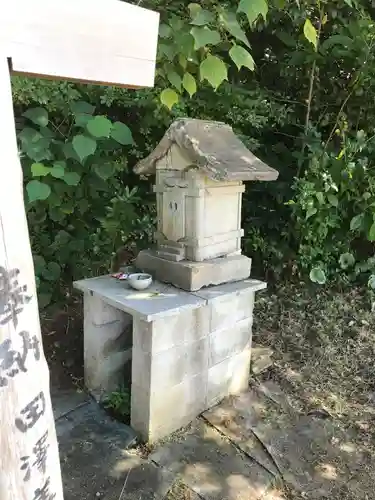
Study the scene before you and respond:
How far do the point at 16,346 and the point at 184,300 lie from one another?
5.16 feet

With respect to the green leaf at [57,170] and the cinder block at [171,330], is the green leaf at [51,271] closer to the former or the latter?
the green leaf at [57,170]

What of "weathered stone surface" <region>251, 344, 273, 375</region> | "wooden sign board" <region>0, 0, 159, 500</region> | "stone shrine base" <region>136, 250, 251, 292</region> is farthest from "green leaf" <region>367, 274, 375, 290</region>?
"wooden sign board" <region>0, 0, 159, 500</region>

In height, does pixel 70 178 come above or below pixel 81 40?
below

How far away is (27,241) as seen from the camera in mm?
1354

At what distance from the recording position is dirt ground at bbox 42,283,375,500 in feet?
10.8

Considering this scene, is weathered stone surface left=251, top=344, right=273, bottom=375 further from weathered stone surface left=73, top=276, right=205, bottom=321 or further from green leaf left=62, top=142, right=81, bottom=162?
green leaf left=62, top=142, right=81, bottom=162

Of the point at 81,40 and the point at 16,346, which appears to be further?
the point at 81,40

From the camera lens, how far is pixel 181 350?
2.90 metres

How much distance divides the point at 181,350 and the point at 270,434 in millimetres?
800

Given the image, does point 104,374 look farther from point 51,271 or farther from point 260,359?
point 260,359

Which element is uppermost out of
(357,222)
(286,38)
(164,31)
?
(286,38)

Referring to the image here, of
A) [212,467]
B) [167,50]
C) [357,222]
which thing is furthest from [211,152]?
[357,222]

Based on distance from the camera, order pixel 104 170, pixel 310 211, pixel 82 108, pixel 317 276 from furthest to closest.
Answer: pixel 317 276 < pixel 310 211 < pixel 104 170 < pixel 82 108

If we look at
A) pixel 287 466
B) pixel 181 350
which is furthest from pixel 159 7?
pixel 287 466
